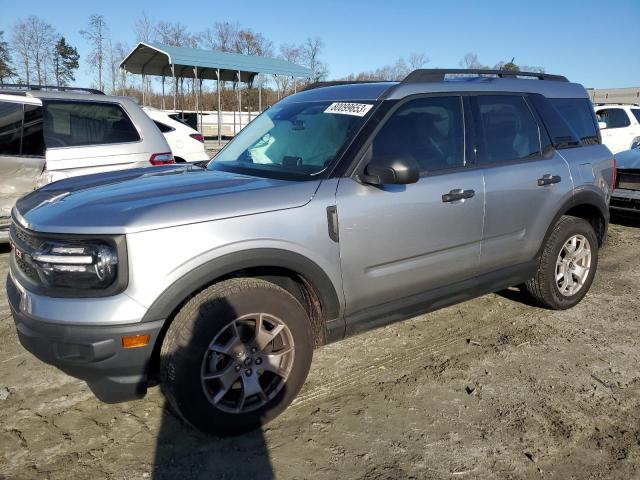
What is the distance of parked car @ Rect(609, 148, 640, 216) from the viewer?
730 centimetres

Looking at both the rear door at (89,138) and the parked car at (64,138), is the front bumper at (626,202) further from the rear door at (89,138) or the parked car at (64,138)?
the rear door at (89,138)

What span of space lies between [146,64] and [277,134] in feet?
73.1

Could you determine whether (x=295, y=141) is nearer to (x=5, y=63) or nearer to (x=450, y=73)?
(x=450, y=73)

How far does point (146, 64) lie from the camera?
917 inches

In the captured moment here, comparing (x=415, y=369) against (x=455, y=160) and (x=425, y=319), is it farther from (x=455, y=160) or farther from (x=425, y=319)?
(x=455, y=160)

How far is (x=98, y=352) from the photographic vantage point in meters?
2.31

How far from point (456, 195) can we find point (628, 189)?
5506 mm

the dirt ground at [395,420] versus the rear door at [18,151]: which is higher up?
the rear door at [18,151]

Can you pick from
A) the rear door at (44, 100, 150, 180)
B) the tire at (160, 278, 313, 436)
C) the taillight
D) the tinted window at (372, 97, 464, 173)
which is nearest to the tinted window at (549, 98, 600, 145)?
the tinted window at (372, 97, 464, 173)

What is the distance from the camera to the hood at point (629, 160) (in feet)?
24.4

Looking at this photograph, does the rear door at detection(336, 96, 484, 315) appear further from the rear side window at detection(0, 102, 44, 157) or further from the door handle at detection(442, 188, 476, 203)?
the rear side window at detection(0, 102, 44, 157)

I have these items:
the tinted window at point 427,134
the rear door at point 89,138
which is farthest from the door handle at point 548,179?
the rear door at point 89,138

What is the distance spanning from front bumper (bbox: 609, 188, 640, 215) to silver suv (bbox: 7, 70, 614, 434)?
11.9 feet

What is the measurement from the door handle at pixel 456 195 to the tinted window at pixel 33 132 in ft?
14.7
